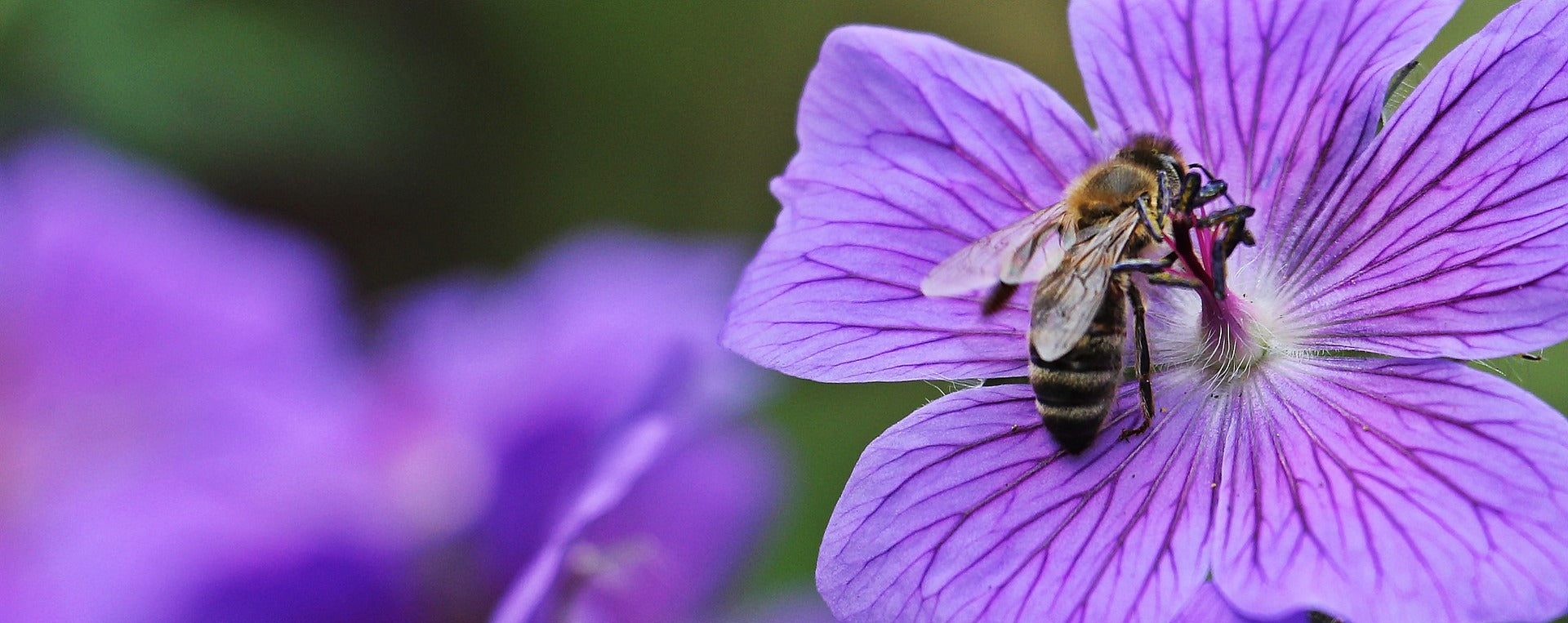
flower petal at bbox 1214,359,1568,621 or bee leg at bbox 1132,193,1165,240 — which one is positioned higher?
bee leg at bbox 1132,193,1165,240

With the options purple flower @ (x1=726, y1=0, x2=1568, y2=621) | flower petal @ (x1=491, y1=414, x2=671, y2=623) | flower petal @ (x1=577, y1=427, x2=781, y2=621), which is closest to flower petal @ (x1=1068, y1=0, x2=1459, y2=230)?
purple flower @ (x1=726, y1=0, x2=1568, y2=621)

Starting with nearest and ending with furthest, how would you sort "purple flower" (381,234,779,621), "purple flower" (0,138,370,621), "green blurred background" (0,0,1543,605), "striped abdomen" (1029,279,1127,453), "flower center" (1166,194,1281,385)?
"striped abdomen" (1029,279,1127,453)
"flower center" (1166,194,1281,385)
"purple flower" (381,234,779,621)
"purple flower" (0,138,370,621)
"green blurred background" (0,0,1543,605)

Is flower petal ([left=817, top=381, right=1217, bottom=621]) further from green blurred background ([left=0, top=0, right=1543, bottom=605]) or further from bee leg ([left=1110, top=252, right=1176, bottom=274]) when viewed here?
green blurred background ([left=0, top=0, right=1543, bottom=605])

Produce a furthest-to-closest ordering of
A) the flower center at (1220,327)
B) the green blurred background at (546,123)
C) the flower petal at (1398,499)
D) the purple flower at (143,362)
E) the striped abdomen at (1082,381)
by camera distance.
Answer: the green blurred background at (546,123) → the purple flower at (143,362) → the flower center at (1220,327) → the striped abdomen at (1082,381) → the flower petal at (1398,499)

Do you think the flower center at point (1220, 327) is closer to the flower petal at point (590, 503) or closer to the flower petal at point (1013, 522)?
the flower petal at point (1013, 522)

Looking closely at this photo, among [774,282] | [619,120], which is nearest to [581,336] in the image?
[774,282]

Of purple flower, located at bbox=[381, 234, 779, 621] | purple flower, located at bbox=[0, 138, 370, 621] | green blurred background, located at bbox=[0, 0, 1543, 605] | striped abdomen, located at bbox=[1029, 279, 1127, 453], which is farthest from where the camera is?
green blurred background, located at bbox=[0, 0, 1543, 605]

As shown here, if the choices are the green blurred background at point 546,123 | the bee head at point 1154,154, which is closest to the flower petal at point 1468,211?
the bee head at point 1154,154
